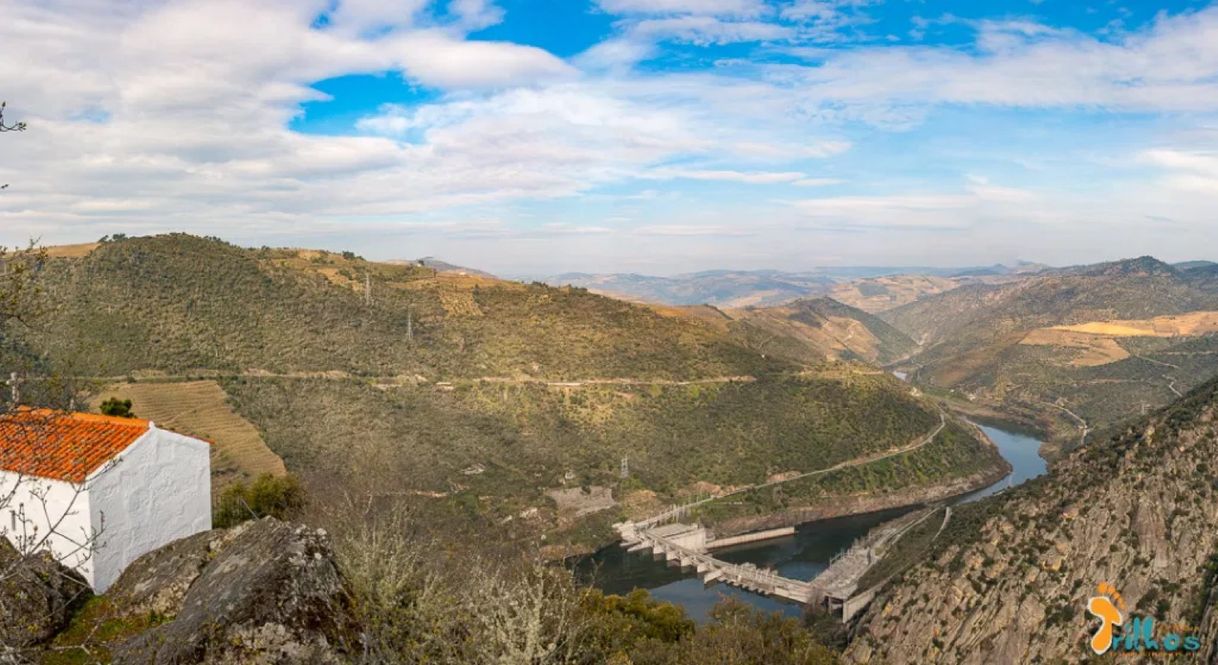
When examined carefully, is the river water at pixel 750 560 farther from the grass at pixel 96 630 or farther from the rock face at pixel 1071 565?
the grass at pixel 96 630

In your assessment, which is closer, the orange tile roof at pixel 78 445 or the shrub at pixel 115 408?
the orange tile roof at pixel 78 445

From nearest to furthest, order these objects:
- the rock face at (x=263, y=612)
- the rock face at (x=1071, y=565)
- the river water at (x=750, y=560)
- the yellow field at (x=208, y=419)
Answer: the rock face at (x=263, y=612) < the rock face at (x=1071, y=565) < the yellow field at (x=208, y=419) < the river water at (x=750, y=560)

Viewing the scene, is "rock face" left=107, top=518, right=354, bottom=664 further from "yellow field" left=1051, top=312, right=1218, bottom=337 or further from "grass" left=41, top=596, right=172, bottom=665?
"yellow field" left=1051, top=312, right=1218, bottom=337

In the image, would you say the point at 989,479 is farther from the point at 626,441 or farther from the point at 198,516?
the point at 198,516

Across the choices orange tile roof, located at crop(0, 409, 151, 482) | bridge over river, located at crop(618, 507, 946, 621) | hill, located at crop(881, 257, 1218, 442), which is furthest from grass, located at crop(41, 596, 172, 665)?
hill, located at crop(881, 257, 1218, 442)

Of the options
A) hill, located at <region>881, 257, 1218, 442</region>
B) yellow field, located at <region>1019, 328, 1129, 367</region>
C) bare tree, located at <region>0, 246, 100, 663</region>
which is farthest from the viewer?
yellow field, located at <region>1019, 328, 1129, 367</region>

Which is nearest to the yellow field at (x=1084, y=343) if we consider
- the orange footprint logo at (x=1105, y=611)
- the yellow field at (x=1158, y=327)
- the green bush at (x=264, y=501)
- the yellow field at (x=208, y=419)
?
the yellow field at (x=1158, y=327)
